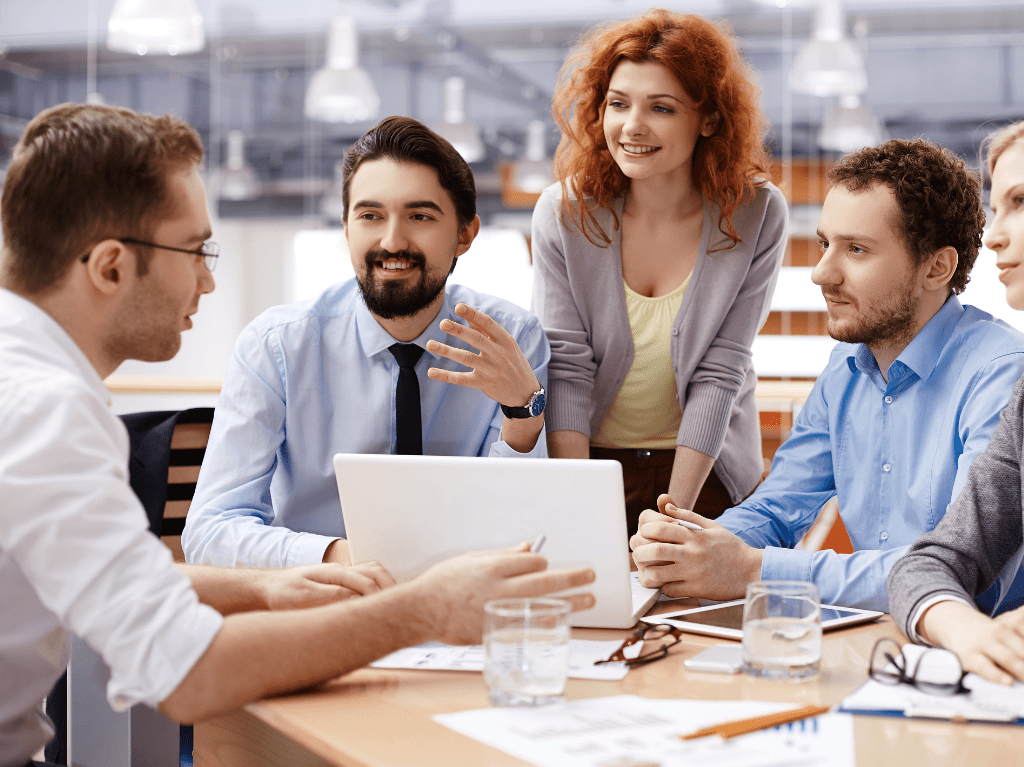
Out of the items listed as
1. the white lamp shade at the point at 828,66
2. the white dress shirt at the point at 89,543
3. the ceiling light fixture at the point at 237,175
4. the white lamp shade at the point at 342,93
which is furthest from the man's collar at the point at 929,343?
the ceiling light fixture at the point at 237,175

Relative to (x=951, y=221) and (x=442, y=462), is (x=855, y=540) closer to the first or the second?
(x=951, y=221)

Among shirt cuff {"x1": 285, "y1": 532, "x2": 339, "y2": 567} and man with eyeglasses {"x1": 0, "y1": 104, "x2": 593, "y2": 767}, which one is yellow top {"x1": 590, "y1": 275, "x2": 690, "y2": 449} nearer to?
shirt cuff {"x1": 285, "y1": 532, "x2": 339, "y2": 567}

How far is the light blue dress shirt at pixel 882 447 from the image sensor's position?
155cm

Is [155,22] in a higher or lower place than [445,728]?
higher

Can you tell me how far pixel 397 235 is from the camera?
192 cm

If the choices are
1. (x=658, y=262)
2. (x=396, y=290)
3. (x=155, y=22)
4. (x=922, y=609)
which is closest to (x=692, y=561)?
(x=922, y=609)

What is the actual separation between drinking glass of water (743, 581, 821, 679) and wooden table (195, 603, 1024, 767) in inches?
0.8

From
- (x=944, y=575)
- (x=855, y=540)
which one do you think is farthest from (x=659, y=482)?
(x=944, y=575)

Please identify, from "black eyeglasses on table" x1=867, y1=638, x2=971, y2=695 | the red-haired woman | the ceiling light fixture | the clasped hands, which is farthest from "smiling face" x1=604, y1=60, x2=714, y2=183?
the ceiling light fixture

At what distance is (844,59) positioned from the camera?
500 cm

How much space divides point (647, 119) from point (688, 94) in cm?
10

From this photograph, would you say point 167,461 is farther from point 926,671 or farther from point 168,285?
point 926,671

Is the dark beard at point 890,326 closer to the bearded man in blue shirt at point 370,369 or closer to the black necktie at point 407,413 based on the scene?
the bearded man in blue shirt at point 370,369

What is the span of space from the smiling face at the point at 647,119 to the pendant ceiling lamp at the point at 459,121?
12.9 feet
